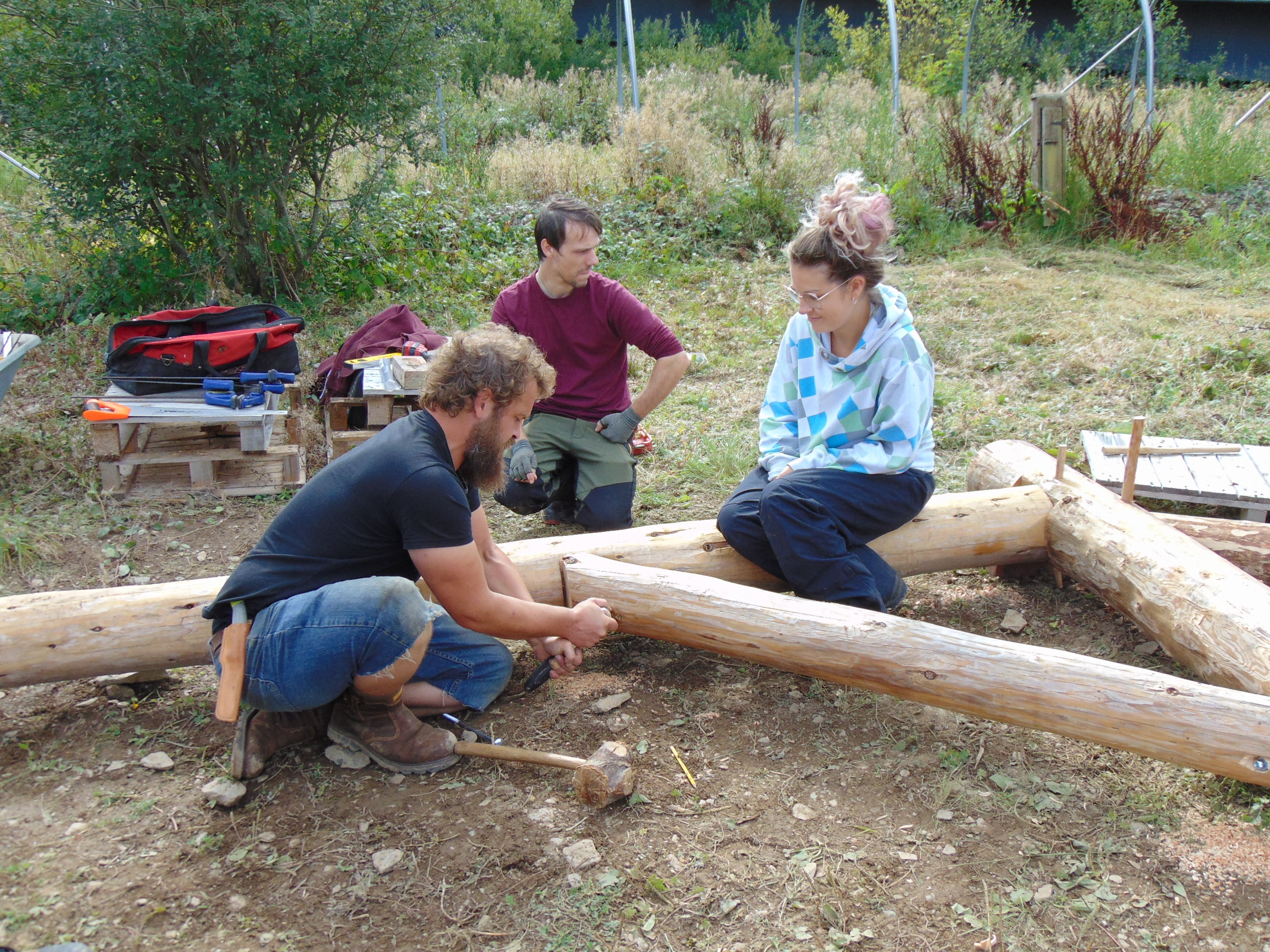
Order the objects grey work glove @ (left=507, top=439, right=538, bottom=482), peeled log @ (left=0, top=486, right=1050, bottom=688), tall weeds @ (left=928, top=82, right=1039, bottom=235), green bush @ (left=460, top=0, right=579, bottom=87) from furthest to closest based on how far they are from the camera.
Answer: green bush @ (left=460, top=0, right=579, bottom=87)
tall weeds @ (left=928, top=82, right=1039, bottom=235)
grey work glove @ (left=507, top=439, right=538, bottom=482)
peeled log @ (left=0, top=486, right=1050, bottom=688)

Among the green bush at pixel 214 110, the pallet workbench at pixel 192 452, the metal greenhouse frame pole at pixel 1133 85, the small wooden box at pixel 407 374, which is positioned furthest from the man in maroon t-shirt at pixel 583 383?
the metal greenhouse frame pole at pixel 1133 85

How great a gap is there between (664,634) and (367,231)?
533 cm

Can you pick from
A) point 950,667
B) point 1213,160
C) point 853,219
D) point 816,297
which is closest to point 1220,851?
point 950,667

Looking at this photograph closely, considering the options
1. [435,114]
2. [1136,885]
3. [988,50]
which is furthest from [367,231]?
[988,50]

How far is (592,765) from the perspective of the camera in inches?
97.4

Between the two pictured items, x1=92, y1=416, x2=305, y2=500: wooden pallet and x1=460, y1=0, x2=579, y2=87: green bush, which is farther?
x1=460, y1=0, x2=579, y2=87: green bush

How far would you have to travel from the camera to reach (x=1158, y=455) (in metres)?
4.37

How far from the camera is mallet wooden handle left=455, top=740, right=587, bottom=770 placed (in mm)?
2582

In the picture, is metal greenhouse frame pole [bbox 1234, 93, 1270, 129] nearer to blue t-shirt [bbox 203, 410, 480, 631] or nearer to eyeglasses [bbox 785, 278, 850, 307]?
eyeglasses [bbox 785, 278, 850, 307]

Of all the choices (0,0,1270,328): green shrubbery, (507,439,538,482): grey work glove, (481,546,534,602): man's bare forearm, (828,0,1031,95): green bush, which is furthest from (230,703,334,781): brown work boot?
(828,0,1031,95): green bush

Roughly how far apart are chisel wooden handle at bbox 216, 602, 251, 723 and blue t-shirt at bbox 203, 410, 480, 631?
9cm

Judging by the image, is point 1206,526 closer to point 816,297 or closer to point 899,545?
point 899,545

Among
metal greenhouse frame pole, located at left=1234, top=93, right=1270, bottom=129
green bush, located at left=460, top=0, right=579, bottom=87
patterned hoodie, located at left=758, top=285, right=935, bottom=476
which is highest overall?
green bush, located at left=460, top=0, right=579, bottom=87

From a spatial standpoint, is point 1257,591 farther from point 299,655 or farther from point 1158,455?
point 299,655
